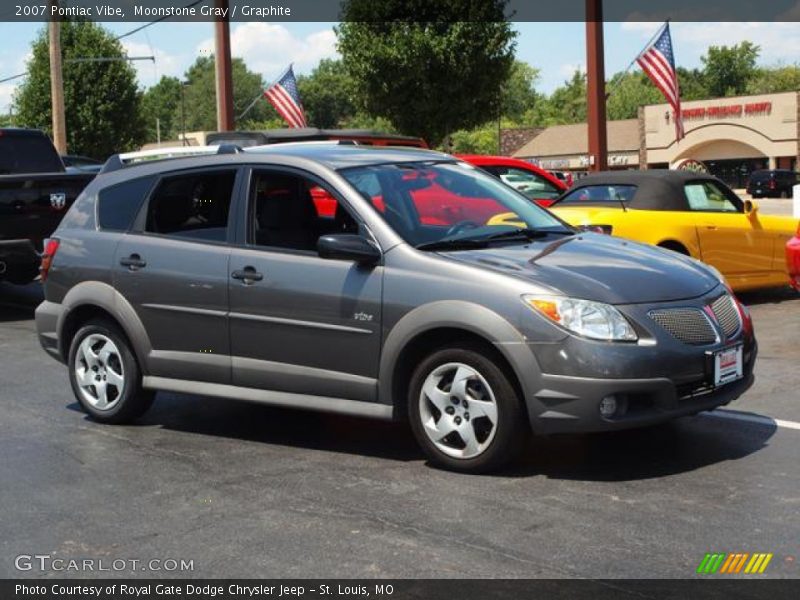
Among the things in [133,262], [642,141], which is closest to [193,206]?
[133,262]

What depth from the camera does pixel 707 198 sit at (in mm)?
12305

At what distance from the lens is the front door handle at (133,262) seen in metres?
7.16

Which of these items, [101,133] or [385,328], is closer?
[385,328]

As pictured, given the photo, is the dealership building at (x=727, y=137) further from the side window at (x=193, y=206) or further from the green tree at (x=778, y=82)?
the side window at (x=193, y=206)

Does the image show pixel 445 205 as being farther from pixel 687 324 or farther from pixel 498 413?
pixel 687 324

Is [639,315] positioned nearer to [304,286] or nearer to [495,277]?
[495,277]

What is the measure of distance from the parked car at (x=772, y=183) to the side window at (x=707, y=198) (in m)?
45.3

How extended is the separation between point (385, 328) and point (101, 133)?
143 ft

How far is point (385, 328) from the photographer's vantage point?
241 inches

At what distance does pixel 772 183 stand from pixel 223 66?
1430 inches

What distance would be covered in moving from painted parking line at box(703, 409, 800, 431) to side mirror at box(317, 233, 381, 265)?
7.94ft

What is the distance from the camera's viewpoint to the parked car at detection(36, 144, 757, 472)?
565 centimetres
